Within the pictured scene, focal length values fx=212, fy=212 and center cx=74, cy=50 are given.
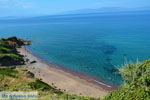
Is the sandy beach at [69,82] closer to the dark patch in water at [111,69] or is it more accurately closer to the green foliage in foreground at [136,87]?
the dark patch in water at [111,69]

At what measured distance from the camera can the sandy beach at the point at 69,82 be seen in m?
44.1

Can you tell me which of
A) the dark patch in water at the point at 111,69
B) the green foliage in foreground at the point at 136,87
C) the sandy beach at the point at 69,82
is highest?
the green foliage in foreground at the point at 136,87

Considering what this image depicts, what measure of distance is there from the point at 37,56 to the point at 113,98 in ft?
214

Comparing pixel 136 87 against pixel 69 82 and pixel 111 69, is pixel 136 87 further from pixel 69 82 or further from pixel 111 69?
pixel 111 69

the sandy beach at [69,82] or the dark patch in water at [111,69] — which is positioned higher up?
the dark patch in water at [111,69]

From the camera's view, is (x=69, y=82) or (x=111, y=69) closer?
(x=69, y=82)

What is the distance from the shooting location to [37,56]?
268 ft

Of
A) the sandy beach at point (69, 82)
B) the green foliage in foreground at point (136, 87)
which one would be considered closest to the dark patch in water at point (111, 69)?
the sandy beach at point (69, 82)

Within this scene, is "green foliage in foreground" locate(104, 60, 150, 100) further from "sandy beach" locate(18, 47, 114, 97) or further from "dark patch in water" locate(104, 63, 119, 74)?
"dark patch in water" locate(104, 63, 119, 74)

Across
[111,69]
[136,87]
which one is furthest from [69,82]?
[136,87]

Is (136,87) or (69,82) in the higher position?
(136,87)

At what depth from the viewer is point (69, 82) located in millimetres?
50250

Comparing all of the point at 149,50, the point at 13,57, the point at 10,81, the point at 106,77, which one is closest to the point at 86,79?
the point at 106,77

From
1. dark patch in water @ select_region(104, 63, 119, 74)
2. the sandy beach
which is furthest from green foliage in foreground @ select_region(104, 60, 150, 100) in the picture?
dark patch in water @ select_region(104, 63, 119, 74)
